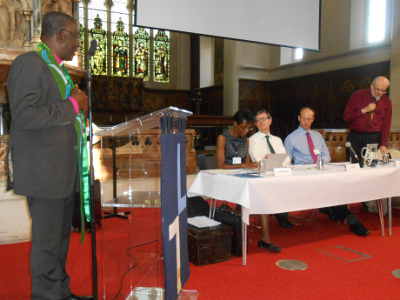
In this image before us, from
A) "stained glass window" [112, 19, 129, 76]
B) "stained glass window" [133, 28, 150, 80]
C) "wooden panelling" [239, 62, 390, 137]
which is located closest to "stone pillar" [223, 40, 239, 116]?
"wooden panelling" [239, 62, 390, 137]

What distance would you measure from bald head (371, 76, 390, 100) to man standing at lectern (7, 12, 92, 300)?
3.47 meters

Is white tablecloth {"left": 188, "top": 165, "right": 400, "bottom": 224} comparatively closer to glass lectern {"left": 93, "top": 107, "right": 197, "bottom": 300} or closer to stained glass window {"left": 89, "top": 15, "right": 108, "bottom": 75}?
glass lectern {"left": 93, "top": 107, "right": 197, "bottom": 300}

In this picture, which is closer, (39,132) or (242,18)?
(39,132)

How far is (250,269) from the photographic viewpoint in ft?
9.25

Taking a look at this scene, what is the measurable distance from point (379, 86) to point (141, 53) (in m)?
10.7

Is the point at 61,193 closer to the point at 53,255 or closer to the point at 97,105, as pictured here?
the point at 53,255

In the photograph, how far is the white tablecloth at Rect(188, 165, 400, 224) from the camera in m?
2.82

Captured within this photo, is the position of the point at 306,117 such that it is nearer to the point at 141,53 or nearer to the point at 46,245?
the point at 46,245

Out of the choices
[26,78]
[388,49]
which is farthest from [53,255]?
[388,49]

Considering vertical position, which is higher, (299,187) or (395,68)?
(395,68)

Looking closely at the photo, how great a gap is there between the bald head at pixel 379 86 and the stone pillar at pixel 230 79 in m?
7.38

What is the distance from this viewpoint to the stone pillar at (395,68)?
24.8ft

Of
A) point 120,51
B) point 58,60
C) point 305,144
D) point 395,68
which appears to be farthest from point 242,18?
point 120,51

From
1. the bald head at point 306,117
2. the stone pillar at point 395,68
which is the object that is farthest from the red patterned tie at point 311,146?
the stone pillar at point 395,68
